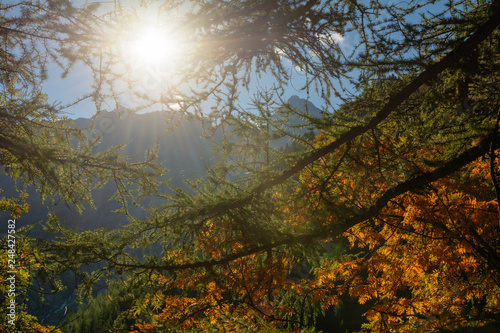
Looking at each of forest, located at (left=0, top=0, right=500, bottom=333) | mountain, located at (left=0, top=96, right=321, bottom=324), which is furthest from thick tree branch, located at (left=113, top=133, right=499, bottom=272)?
mountain, located at (left=0, top=96, right=321, bottom=324)

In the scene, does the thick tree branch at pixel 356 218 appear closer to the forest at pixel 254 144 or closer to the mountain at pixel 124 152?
the forest at pixel 254 144

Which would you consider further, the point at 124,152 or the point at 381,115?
the point at 124,152

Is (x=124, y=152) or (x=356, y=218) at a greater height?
(x=124, y=152)

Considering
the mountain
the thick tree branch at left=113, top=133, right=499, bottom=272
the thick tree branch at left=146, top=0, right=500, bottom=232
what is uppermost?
the mountain

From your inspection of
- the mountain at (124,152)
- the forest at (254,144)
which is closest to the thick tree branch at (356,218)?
the forest at (254,144)

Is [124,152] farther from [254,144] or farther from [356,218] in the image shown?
[356,218]

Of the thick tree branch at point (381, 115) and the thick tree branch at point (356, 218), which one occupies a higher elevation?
the thick tree branch at point (381, 115)

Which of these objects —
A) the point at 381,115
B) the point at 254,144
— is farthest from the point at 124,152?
the point at 381,115

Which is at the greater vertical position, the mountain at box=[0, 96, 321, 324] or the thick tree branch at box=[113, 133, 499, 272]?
the mountain at box=[0, 96, 321, 324]

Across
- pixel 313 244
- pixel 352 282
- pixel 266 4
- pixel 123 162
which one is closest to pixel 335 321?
pixel 352 282

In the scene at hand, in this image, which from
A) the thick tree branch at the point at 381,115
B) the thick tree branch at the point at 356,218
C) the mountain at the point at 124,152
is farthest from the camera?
the mountain at the point at 124,152

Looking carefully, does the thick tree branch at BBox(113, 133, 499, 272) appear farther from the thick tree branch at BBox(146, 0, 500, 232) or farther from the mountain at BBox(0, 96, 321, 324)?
the mountain at BBox(0, 96, 321, 324)

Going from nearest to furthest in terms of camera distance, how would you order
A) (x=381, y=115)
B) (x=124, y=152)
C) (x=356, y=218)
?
(x=381, y=115)
(x=356, y=218)
(x=124, y=152)

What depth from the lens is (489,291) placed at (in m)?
5.04
